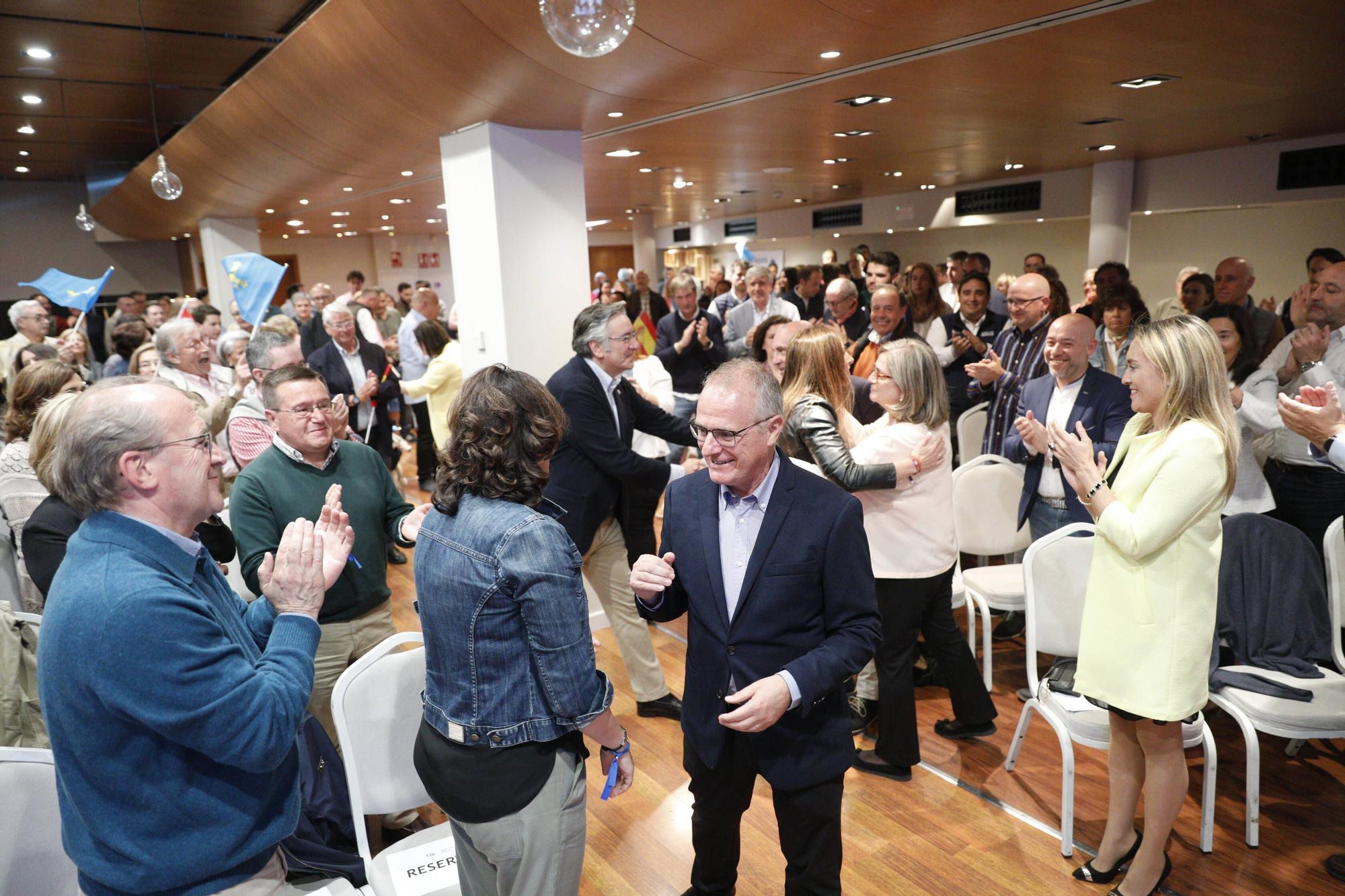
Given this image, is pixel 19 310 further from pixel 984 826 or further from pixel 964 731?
pixel 984 826

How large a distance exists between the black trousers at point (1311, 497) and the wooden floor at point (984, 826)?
3.56ft

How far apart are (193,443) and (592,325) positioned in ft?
7.11

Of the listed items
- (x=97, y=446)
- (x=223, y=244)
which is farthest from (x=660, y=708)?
(x=223, y=244)

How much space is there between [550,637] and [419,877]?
0.96 meters

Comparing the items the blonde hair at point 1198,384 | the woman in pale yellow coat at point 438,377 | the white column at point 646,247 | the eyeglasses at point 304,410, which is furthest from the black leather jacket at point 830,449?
the white column at point 646,247

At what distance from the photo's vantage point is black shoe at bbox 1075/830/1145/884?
102 inches

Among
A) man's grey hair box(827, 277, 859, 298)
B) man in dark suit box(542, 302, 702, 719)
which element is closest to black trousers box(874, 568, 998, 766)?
man in dark suit box(542, 302, 702, 719)

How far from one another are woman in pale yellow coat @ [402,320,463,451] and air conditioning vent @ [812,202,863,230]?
11.0 meters

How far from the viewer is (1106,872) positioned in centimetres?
257

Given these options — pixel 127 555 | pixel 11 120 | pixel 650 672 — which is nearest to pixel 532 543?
pixel 127 555

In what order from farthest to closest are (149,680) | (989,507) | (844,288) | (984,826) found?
(844,288) < (989,507) < (984,826) < (149,680)

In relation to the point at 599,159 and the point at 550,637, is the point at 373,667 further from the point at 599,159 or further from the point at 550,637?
the point at 599,159

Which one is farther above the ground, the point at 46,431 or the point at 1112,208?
the point at 1112,208

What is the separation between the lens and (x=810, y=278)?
8.04 m
